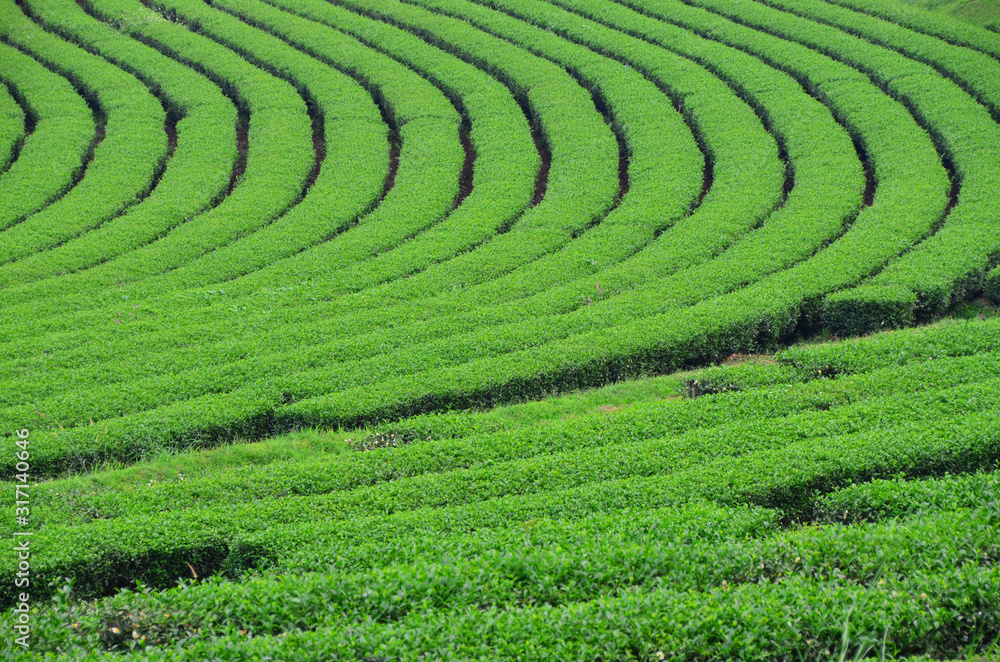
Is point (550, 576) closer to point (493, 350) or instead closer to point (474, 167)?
point (493, 350)

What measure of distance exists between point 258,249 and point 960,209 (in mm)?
21250

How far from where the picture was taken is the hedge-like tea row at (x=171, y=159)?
2661 cm

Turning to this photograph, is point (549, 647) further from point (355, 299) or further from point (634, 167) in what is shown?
point (634, 167)

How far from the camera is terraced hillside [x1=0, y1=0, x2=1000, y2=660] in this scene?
9711 millimetres

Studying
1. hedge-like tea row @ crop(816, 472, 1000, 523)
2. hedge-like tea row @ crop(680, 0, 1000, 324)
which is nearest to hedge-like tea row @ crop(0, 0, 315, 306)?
hedge-like tea row @ crop(816, 472, 1000, 523)

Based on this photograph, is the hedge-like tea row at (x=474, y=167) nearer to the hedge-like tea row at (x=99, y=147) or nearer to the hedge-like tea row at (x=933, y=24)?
the hedge-like tea row at (x=99, y=147)

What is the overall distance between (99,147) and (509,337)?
25.3 meters

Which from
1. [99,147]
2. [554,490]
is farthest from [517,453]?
[99,147]

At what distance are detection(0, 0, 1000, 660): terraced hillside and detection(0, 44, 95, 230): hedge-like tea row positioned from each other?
204 mm

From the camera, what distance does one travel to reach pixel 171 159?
35.7 m

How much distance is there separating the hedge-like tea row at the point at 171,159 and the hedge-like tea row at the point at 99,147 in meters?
0.77

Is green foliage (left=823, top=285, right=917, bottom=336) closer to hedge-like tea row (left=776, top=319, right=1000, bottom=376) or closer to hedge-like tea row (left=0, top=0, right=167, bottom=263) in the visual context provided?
hedge-like tea row (left=776, top=319, right=1000, bottom=376)

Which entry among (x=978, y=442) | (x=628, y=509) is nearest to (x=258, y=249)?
(x=628, y=509)

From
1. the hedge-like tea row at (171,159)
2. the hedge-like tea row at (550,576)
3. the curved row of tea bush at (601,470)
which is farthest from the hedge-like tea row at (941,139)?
the hedge-like tea row at (171,159)
